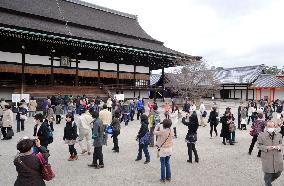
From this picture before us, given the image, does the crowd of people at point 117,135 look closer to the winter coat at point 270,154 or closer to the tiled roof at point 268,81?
the winter coat at point 270,154

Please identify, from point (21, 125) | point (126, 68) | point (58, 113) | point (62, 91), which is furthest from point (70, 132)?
point (126, 68)

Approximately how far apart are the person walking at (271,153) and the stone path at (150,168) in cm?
120

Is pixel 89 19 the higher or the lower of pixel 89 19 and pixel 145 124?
the higher

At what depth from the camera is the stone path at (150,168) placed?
274 inches

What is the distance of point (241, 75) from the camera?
4547cm

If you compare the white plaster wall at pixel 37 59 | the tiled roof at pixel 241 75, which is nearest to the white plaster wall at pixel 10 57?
the white plaster wall at pixel 37 59

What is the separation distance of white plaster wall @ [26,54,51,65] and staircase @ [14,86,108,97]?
2.33 metres

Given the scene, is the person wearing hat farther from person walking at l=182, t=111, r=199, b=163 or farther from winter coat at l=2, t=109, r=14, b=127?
winter coat at l=2, t=109, r=14, b=127

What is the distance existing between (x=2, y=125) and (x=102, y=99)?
12.5 m

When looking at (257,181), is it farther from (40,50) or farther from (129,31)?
(129,31)

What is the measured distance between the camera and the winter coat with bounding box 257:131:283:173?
5.78m

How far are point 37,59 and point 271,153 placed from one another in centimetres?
2061

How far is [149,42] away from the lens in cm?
3319

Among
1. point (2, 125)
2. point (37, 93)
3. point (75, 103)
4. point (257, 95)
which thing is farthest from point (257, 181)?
point (257, 95)
